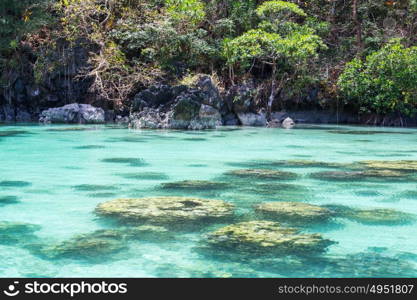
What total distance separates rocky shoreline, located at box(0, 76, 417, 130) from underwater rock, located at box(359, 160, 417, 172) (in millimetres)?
8133

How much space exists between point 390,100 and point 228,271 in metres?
15.4

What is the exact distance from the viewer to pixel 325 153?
8992 millimetres

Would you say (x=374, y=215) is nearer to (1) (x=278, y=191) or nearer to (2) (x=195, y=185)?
(1) (x=278, y=191)

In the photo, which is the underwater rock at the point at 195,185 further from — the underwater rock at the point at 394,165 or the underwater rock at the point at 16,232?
the underwater rock at the point at 394,165

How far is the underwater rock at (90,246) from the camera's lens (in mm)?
3074

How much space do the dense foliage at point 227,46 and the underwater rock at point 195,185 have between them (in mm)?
11530

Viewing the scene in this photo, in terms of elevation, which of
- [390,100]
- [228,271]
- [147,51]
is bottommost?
[228,271]

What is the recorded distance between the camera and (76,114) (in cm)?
1752

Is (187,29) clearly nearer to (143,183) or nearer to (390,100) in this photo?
(390,100)

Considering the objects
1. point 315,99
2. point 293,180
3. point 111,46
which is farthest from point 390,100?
point 293,180

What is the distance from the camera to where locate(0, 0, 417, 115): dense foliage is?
16.8 m

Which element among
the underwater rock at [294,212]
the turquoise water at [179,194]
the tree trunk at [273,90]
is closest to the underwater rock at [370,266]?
the turquoise water at [179,194]

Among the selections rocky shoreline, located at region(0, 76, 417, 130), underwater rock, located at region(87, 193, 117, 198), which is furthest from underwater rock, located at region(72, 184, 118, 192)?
rocky shoreline, located at region(0, 76, 417, 130)

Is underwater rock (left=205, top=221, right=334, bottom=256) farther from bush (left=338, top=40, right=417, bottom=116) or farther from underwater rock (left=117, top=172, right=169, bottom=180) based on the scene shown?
bush (left=338, top=40, right=417, bottom=116)
